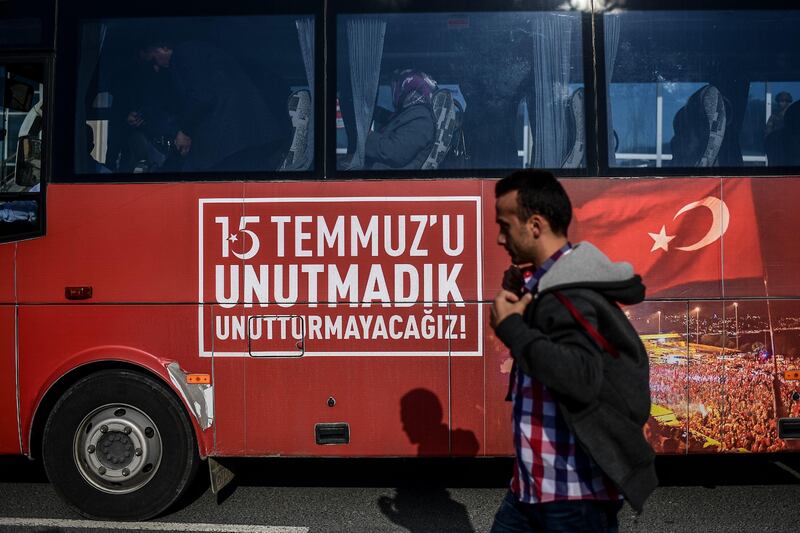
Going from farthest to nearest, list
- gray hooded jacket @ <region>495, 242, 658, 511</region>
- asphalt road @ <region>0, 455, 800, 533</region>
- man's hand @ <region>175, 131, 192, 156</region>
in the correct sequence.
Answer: man's hand @ <region>175, 131, 192, 156</region> < asphalt road @ <region>0, 455, 800, 533</region> < gray hooded jacket @ <region>495, 242, 658, 511</region>

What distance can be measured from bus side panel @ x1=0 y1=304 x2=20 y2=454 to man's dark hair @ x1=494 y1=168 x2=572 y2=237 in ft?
13.6

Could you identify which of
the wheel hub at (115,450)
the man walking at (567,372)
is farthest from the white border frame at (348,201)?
the man walking at (567,372)

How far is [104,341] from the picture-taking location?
5.46 metres

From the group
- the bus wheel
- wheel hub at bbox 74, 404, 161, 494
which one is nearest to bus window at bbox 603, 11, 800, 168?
the bus wheel

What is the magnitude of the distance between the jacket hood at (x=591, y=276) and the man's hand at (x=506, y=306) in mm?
76

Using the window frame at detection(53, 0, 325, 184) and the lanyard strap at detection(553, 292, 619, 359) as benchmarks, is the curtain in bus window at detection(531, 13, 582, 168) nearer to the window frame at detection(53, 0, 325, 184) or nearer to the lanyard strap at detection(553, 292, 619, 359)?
the window frame at detection(53, 0, 325, 184)

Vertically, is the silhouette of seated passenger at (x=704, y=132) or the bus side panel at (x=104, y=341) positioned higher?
the silhouette of seated passenger at (x=704, y=132)

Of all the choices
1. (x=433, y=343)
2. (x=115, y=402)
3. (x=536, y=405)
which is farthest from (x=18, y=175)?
(x=536, y=405)

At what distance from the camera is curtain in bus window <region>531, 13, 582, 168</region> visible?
220 inches

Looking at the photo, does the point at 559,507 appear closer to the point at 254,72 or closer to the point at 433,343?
the point at 433,343

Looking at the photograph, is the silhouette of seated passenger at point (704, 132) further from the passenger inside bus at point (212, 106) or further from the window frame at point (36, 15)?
the window frame at point (36, 15)

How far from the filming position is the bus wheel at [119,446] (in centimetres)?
544

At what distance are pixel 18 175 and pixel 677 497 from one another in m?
5.07

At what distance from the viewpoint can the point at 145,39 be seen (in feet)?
18.6
